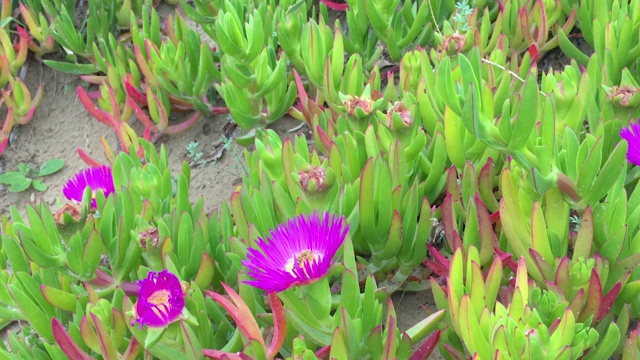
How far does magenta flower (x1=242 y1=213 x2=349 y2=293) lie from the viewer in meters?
0.91

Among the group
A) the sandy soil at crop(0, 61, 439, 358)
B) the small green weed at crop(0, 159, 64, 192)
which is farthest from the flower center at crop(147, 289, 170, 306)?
the small green weed at crop(0, 159, 64, 192)

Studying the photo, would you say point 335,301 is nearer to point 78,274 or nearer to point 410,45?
point 78,274

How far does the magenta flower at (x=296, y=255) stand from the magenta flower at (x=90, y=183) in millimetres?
514

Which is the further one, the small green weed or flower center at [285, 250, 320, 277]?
the small green weed

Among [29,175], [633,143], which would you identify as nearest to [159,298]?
[633,143]

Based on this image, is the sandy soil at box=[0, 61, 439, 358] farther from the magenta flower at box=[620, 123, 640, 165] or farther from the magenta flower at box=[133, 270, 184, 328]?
the magenta flower at box=[620, 123, 640, 165]

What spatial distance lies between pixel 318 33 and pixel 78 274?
0.68 meters

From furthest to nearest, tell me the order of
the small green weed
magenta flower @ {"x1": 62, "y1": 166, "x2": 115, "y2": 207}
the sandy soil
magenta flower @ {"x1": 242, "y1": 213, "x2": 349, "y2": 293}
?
the small green weed < the sandy soil < magenta flower @ {"x1": 62, "y1": 166, "x2": 115, "y2": 207} < magenta flower @ {"x1": 242, "y1": 213, "x2": 349, "y2": 293}

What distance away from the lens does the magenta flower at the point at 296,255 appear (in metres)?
0.91

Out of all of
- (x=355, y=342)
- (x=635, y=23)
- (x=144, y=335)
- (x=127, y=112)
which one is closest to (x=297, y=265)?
(x=355, y=342)

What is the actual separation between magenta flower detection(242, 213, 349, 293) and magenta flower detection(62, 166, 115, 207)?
0.51 m

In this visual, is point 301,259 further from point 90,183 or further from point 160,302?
point 90,183

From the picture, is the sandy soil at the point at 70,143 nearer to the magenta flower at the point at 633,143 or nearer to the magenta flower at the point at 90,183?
the magenta flower at the point at 90,183

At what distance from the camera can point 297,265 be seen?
0.93 m
